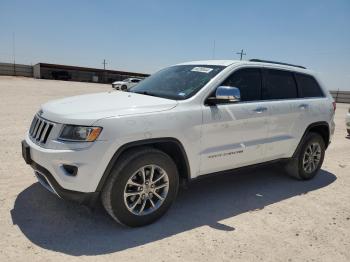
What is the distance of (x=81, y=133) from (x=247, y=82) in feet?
8.08

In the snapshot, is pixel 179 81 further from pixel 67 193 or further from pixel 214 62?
pixel 67 193

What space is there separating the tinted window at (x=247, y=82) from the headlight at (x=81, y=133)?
1893mm

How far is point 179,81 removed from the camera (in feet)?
14.2

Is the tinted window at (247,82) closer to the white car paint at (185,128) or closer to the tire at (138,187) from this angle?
the white car paint at (185,128)

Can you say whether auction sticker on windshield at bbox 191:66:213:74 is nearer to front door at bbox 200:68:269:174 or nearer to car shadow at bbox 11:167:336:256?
front door at bbox 200:68:269:174

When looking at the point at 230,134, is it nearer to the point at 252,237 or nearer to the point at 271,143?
the point at 271,143

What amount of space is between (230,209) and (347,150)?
5563 millimetres

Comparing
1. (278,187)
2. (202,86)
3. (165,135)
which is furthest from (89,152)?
(278,187)

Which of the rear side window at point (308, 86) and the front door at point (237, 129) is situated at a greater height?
the rear side window at point (308, 86)

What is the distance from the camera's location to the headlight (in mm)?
3104

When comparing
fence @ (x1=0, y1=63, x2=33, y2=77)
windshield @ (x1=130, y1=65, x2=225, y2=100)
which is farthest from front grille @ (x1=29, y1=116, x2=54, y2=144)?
fence @ (x1=0, y1=63, x2=33, y2=77)

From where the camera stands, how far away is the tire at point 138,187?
331cm

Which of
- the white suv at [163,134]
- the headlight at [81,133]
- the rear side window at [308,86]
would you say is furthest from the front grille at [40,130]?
the rear side window at [308,86]

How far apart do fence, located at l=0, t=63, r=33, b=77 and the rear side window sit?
4839 centimetres
